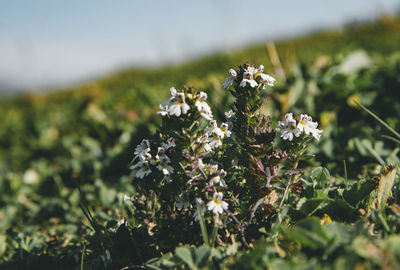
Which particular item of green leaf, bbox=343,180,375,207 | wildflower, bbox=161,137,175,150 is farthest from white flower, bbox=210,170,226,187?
green leaf, bbox=343,180,375,207

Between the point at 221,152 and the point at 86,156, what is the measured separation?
2465 mm

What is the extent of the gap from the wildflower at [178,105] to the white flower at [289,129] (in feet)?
1.43

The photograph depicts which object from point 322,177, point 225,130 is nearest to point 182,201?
point 225,130

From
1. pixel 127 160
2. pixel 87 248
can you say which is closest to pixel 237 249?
pixel 87 248

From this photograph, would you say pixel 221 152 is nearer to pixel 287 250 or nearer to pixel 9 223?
pixel 287 250

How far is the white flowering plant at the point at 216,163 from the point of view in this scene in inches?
52.9

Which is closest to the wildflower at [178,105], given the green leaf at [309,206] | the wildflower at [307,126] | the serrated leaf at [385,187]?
the wildflower at [307,126]

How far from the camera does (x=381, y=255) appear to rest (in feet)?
3.35

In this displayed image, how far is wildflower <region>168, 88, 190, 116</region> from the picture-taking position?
1254 mm

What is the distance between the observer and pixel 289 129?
1.43 meters

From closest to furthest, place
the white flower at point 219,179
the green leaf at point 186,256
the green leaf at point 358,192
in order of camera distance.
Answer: the green leaf at point 186,256
the white flower at point 219,179
the green leaf at point 358,192

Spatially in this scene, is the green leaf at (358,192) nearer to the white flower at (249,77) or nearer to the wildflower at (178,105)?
the white flower at (249,77)

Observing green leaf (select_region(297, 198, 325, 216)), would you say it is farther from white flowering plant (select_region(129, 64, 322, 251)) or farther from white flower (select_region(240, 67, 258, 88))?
white flower (select_region(240, 67, 258, 88))

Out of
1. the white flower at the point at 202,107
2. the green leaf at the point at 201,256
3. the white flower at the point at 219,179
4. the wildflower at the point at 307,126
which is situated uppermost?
the white flower at the point at 202,107
